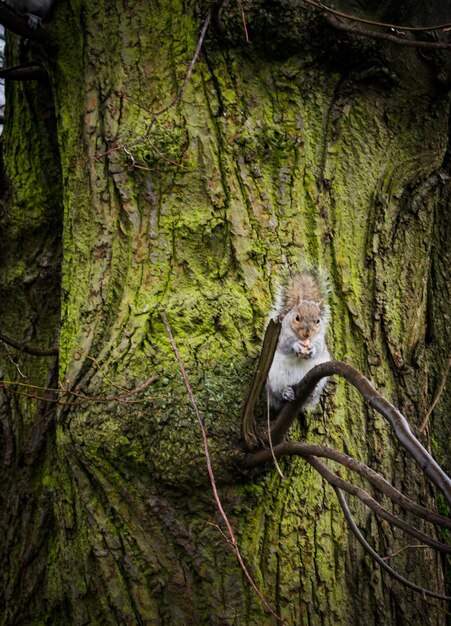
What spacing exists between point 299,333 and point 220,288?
1.40ft

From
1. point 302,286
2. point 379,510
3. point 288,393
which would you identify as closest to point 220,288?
point 302,286

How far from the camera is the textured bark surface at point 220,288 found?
170 centimetres

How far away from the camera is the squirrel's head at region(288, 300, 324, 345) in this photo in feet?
6.84

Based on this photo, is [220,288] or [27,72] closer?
[220,288]

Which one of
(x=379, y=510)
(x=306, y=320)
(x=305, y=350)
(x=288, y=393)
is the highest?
(x=306, y=320)

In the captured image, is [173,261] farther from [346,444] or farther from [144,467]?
[346,444]

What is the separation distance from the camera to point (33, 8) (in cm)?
212

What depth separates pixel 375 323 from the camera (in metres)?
2.00

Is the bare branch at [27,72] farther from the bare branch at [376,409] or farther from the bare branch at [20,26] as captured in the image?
the bare branch at [376,409]

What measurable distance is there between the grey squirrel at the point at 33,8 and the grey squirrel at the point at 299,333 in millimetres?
1254

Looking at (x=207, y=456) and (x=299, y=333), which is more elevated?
(x=299, y=333)

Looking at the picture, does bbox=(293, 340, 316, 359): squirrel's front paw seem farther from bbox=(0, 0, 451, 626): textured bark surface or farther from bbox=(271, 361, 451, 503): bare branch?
bbox=(271, 361, 451, 503): bare branch

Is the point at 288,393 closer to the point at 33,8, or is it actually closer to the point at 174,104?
the point at 174,104

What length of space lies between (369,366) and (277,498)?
531mm
